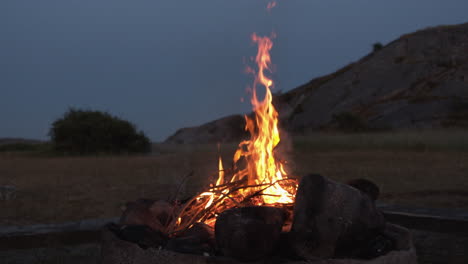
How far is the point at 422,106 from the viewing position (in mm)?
27000

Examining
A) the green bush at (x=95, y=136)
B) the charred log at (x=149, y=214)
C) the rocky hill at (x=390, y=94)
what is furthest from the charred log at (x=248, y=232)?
the rocky hill at (x=390, y=94)

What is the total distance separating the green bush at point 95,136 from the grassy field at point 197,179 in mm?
7184

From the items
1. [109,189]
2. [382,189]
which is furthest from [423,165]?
[109,189]

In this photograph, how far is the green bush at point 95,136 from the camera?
2206 cm

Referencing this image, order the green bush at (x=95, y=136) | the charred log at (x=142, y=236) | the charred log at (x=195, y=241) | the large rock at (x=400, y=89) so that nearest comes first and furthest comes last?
1. the charred log at (x=195, y=241)
2. the charred log at (x=142, y=236)
3. the green bush at (x=95, y=136)
4. the large rock at (x=400, y=89)

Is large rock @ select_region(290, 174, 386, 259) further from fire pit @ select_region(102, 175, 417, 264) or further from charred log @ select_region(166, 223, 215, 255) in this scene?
charred log @ select_region(166, 223, 215, 255)

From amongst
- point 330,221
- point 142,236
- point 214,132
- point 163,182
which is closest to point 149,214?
point 142,236

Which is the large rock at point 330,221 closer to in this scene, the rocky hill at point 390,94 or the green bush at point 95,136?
the green bush at point 95,136

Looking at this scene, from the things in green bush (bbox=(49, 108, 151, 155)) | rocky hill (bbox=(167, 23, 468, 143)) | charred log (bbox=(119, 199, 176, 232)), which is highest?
rocky hill (bbox=(167, 23, 468, 143))

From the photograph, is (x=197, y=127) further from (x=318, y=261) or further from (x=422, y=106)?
(x=318, y=261)

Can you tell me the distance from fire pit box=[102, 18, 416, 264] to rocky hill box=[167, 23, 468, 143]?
70.6 feet

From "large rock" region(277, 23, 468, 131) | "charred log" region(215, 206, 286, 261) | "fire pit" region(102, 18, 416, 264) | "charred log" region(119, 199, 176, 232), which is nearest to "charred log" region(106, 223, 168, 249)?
"fire pit" region(102, 18, 416, 264)

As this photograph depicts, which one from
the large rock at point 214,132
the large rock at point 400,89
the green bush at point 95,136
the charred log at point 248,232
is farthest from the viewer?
the large rock at point 214,132

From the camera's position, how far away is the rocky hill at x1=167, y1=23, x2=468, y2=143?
86.9 ft
